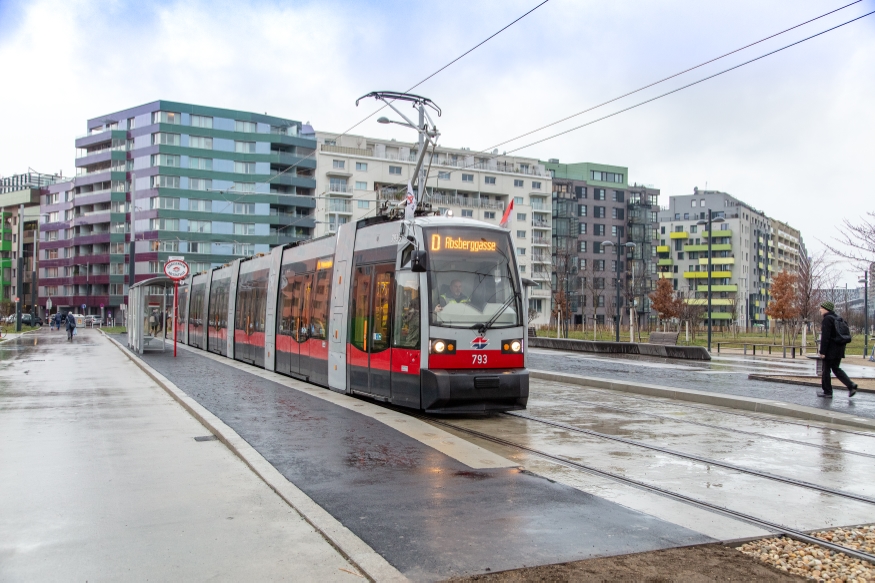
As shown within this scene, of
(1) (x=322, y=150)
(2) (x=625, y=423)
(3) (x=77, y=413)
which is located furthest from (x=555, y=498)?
(1) (x=322, y=150)

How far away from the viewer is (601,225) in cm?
10881

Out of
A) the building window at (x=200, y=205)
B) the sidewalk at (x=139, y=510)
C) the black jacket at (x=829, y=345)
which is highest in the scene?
the building window at (x=200, y=205)

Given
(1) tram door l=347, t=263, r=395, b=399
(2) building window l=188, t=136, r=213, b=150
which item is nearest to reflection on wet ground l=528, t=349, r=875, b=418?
(1) tram door l=347, t=263, r=395, b=399

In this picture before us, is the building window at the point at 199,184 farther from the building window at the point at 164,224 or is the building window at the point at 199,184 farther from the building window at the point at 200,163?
the building window at the point at 164,224

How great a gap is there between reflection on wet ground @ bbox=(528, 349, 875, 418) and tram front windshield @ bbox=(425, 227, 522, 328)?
5996mm

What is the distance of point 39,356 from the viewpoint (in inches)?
1096

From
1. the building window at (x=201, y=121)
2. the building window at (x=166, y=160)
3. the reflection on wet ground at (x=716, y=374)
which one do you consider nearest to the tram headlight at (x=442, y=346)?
the reflection on wet ground at (x=716, y=374)

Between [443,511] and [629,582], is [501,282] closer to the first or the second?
[443,511]

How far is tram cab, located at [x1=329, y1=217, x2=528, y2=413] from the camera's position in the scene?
37.9 feet

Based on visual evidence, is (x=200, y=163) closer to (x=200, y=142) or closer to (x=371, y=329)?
(x=200, y=142)

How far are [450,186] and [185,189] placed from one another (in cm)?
3128

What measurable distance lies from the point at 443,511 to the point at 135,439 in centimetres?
511

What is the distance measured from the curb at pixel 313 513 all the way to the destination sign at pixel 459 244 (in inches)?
164

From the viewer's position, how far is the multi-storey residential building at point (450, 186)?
298 ft
